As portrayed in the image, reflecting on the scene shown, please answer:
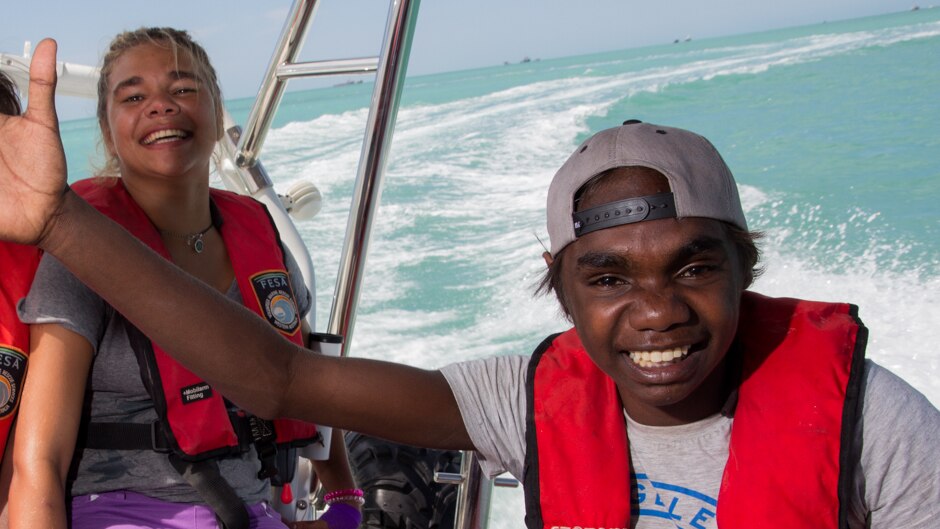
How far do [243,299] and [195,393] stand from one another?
0.25 m

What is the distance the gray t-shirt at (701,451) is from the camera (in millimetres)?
1058

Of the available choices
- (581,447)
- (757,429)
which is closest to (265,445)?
(581,447)

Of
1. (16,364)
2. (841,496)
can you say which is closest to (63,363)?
(16,364)

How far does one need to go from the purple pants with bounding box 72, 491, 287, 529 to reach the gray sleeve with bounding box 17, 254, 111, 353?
10.0 inches

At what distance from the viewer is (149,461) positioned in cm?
161

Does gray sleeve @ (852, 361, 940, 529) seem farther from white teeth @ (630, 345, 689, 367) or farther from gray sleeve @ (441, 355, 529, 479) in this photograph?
gray sleeve @ (441, 355, 529, 479)

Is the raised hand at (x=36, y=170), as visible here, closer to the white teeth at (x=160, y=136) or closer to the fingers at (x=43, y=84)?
the fingers at (x=43, y=84)

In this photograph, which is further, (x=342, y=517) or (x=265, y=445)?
(x=342, y=517)

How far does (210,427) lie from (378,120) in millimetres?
660

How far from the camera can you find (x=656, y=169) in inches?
44.6

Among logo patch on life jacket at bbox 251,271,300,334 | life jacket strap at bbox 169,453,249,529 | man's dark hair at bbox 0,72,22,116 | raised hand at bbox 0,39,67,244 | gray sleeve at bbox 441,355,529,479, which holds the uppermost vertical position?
man's dark hair at bbox 0,72,22,116

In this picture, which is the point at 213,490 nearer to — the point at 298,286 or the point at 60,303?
the point at 60,303

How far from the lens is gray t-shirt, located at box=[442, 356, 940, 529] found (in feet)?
A: 3.47

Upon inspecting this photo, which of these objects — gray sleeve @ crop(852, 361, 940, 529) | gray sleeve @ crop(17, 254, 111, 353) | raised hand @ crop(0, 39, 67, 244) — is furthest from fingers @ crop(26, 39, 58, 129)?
gray sleeve @ crop(852, 361, 940, 529)
